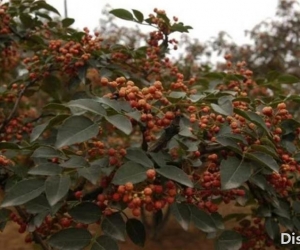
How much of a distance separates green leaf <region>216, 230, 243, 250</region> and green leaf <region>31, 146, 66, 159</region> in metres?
0.51

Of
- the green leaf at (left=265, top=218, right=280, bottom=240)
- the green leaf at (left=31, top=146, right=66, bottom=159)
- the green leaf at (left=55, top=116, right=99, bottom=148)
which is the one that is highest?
the green leaf at (left=55, top=116, right=99, bottom=148)

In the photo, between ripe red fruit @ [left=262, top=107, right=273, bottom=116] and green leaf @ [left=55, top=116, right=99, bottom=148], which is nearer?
green leaf @ [left=55, top=116, right=99, bottom=148]

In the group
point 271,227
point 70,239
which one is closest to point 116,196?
point 70,239

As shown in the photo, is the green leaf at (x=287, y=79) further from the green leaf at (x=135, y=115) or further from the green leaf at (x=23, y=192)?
the green leaf at (x=23, y=192)

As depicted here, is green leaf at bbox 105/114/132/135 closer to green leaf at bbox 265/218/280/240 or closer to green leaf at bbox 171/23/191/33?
green leaf at bbox 265/218/280/240

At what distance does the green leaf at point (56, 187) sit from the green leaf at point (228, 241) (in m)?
0.50

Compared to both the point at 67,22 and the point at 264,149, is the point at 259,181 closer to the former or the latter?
the point at 264,149

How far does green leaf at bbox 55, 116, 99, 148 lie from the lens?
1.00 m

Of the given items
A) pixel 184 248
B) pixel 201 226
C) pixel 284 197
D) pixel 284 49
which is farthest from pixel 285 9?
pixel 201 226

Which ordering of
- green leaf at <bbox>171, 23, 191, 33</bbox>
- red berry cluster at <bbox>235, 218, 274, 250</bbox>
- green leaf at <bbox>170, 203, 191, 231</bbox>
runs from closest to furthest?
green leaf at <bbox>170, 203, 191, 231</bbox> → red berry cluster at <bbox>235, 218, 274, 250</bbox> → green leaf at <bbox>171, 23, 191, 33</bbox>

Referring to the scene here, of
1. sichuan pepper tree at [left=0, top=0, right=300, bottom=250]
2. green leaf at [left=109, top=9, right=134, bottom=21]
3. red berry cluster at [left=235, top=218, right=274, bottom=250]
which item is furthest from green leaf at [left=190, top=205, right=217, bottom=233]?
green leaf at [left=109, top=9, right=134, bottom=21]

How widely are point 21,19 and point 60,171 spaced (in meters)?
1.45

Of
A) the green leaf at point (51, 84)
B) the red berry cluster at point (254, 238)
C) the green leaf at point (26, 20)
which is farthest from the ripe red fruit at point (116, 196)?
the green leaf at point (26, 20)

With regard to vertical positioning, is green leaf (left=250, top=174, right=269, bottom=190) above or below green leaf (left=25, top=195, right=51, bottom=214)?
below
